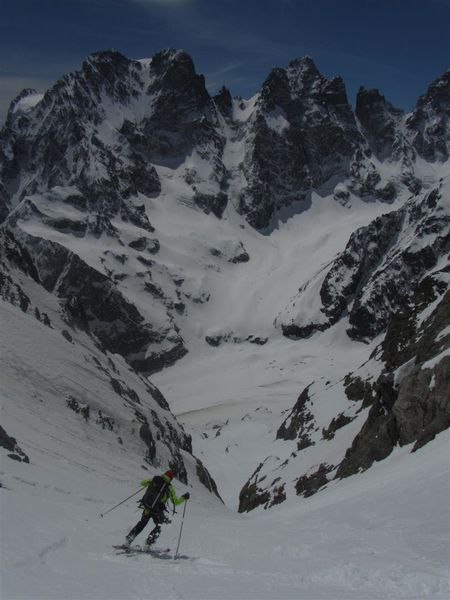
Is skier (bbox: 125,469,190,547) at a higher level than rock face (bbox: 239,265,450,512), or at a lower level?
higher

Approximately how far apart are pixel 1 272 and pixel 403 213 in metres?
154

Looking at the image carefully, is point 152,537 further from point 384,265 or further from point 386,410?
point 384,265

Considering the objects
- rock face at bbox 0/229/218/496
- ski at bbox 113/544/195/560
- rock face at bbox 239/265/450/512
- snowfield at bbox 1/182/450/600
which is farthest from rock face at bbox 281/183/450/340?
ski at bbox 113/544/195/560

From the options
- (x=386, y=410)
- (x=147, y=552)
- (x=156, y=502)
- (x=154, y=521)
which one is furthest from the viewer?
(x=386, y=410)

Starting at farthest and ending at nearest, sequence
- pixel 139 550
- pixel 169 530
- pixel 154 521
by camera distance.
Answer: pixel 169 530, pixel 154 521, pixel 139 550

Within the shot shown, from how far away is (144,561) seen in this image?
43.4 ft

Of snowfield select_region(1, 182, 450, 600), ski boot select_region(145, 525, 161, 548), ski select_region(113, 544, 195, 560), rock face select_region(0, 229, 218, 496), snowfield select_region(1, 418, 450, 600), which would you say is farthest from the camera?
rock face select_region(0, 229, 218, 496)

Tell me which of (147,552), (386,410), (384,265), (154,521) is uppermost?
(384,265)

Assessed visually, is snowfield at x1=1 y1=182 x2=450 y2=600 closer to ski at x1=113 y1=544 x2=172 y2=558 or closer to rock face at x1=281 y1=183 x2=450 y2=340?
ski at x1=113 y1=544 x2=172 y2=558

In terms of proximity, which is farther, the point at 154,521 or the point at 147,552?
the point at 154,521

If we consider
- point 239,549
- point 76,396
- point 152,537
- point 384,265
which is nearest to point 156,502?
point 152,537

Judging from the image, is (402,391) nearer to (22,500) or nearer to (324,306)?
(22,500)

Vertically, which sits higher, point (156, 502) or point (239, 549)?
point (156, 502)

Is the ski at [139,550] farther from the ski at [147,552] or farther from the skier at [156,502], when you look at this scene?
the skier at [156,502]
